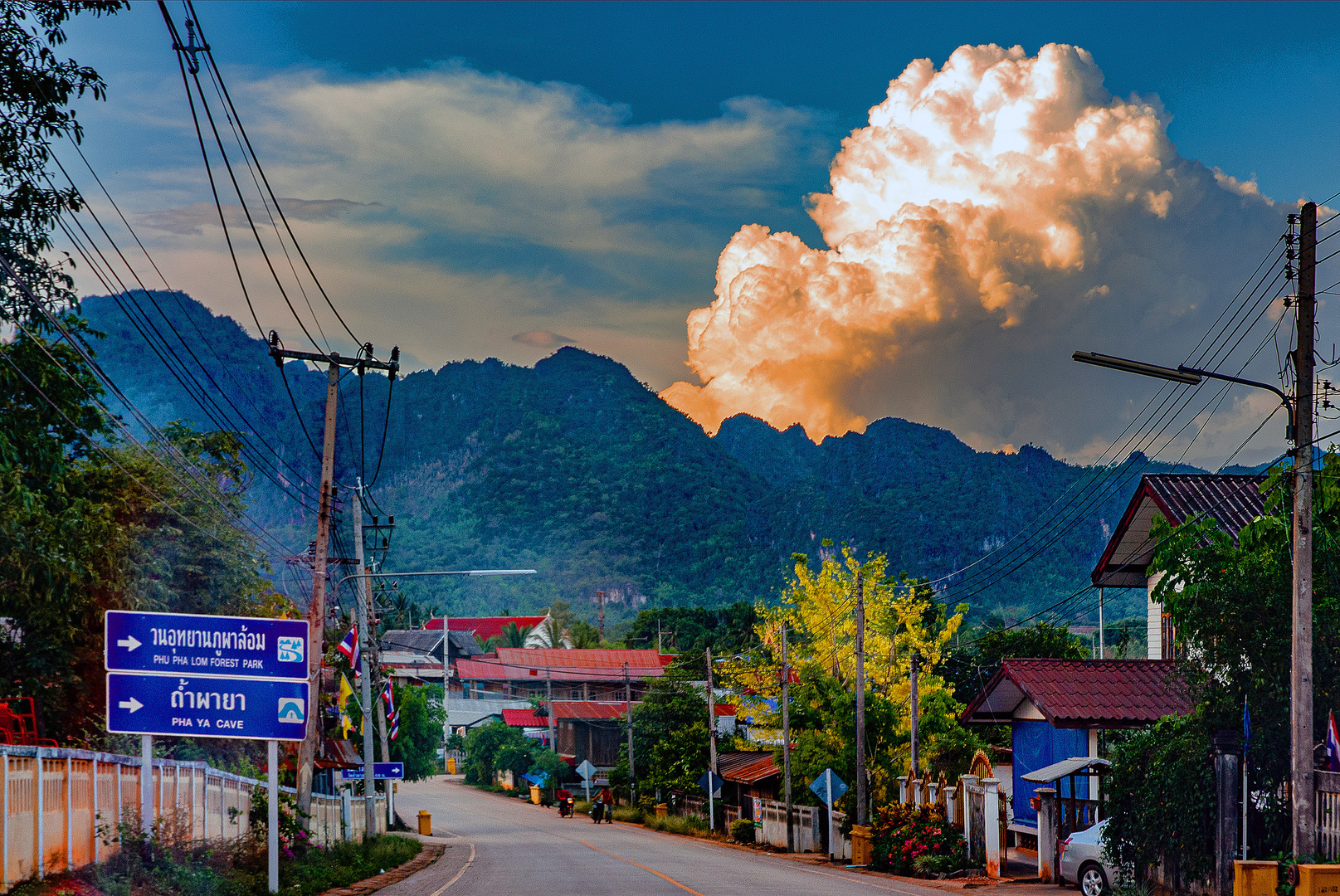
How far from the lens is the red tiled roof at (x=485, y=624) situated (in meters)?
120

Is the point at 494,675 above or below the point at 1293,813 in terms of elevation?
below

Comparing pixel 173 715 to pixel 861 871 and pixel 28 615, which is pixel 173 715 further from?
pixel 861 871

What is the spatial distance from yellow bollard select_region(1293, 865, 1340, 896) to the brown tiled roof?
2953 cm

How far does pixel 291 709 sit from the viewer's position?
19234 millimetres

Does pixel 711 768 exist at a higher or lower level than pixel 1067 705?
lower

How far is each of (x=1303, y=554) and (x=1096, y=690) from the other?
508 inches

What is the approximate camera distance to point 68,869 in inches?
621

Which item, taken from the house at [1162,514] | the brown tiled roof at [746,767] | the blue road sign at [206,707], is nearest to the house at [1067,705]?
the house at [1162,514]

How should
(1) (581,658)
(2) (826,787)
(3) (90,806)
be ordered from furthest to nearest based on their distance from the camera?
(1) (581,658) < (2) (826,787) < (3) (90,806)

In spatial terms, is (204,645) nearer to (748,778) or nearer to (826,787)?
(826,787)

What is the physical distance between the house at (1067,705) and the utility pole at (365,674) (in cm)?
1765

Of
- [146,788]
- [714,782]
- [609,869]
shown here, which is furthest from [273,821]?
[714,782]

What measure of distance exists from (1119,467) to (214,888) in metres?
22.1

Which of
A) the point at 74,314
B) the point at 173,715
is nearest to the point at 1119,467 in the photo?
the point at 173,715
